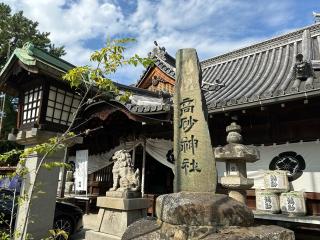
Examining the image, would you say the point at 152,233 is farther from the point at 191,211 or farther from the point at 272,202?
the point at 272,202

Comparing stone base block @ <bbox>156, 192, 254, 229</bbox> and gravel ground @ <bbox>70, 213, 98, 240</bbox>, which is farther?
gravel ground @ <bbox>70, 213, 98, 240</bbox>

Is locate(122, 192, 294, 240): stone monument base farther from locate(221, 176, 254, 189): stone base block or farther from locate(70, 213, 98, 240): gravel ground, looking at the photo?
locate(70, 213, 98, 240): gravel ground

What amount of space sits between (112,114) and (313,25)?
38.6ft

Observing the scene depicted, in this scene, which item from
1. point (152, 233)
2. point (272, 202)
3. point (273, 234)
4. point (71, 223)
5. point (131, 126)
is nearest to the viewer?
point (273, 234)

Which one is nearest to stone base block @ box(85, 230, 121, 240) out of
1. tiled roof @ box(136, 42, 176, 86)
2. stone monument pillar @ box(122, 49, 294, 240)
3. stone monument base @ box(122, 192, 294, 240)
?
stone monument pillar @ box(122, 49, 294, 240)

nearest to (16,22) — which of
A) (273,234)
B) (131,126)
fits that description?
(131,126)

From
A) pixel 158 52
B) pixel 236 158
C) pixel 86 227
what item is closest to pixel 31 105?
pixel 86 227

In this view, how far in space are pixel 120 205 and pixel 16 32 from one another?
23.2 metres

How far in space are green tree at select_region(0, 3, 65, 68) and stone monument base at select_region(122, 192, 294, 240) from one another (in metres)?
23.8

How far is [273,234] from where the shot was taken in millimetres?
3373

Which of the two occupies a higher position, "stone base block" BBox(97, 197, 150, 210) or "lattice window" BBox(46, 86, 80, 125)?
"lattice window" BBox(46, 86, 80, 125)

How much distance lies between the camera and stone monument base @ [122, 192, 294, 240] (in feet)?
11.0

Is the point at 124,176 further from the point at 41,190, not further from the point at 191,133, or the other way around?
the point at 191,133

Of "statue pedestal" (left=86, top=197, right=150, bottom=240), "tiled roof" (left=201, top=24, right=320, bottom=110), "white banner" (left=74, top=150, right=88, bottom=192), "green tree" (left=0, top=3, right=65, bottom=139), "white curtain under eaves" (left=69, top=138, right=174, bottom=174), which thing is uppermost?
"green tree" (left=0, top=3, right=65, bottom=139)
